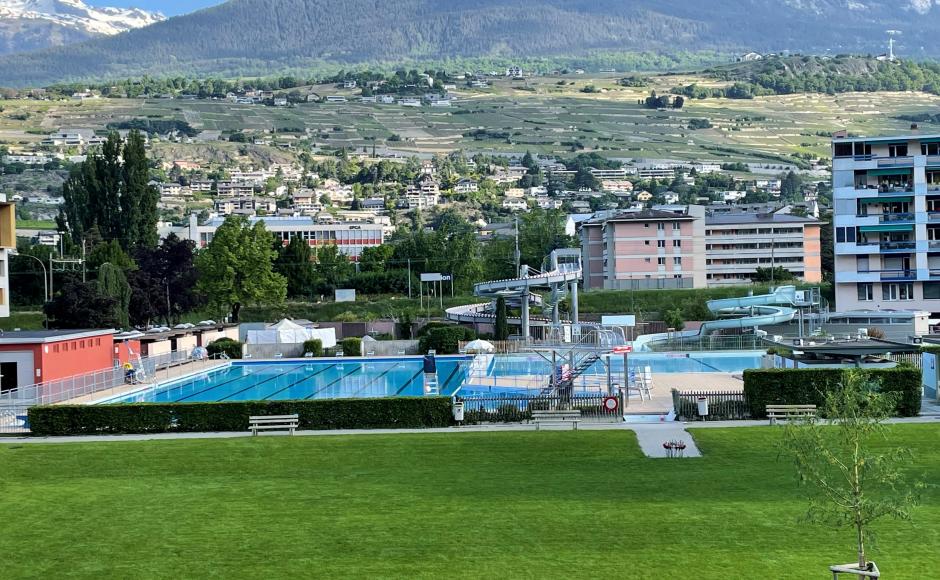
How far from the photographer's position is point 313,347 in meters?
62.0

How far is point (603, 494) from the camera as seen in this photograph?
22.9m

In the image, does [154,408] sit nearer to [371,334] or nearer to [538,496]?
[538,496]

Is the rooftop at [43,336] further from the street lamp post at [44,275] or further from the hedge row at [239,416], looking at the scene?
the street lamp post at [44,275]

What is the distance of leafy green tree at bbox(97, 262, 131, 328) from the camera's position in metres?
63.7

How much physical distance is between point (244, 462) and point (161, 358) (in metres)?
27.4

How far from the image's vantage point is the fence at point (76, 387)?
3672cm

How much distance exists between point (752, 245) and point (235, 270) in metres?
48.5

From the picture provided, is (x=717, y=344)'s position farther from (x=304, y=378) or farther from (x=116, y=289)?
(x=116, y=289)

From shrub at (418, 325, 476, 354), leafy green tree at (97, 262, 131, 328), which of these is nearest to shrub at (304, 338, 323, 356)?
shrub at (418, 325, 476, 354)

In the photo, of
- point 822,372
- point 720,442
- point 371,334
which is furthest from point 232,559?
point 371,334

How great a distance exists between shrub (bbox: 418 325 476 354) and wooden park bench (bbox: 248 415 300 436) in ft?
91.7

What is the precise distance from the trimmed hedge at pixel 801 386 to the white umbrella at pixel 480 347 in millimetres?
25462

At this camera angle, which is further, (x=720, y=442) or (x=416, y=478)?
(x=720, y=442)

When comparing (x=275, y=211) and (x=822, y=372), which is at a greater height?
(x=275, y=211)
